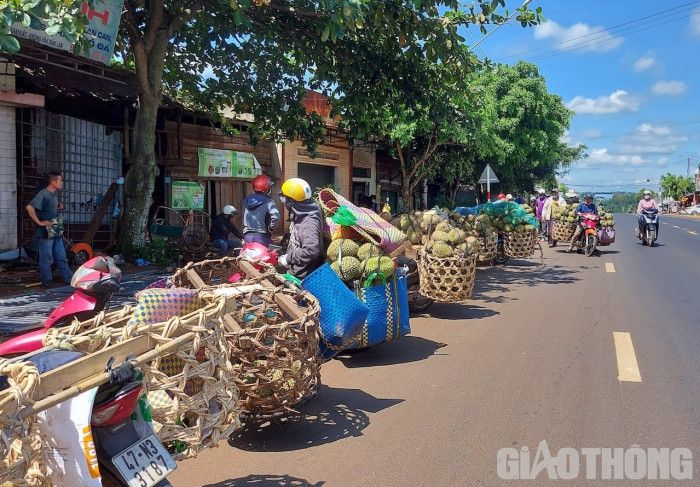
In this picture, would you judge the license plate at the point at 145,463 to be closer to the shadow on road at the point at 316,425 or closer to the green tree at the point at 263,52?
the shadow on road at the point at 316,425

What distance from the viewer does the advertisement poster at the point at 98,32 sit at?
8.57 meters

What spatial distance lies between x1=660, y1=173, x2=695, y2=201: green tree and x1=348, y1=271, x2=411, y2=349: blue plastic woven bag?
110m

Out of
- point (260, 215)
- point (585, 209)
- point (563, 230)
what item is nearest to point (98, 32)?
point (260, 215)

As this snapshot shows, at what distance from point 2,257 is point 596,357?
942 cm

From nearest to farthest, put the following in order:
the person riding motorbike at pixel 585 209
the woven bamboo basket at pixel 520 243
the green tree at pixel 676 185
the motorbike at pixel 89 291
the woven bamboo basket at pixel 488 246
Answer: the motorbike at pixel 89 291
the woven bamboo basket at pixel 488 246
the woven bamboo basket at pixel 520 243
the person riding motorbike at pixel 585 209
the green tree at pixel 676 185

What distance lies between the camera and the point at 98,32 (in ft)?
29.3

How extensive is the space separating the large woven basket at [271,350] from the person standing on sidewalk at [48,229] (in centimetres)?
541

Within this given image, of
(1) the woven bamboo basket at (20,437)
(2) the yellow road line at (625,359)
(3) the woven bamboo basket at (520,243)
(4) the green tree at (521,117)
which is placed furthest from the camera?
(4) the green tree at (521,117)

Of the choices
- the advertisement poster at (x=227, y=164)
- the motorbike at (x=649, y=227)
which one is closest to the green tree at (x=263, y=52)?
the advertisement poster at (x=227, y=164)

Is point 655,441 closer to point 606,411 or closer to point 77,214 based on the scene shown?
point 606,411

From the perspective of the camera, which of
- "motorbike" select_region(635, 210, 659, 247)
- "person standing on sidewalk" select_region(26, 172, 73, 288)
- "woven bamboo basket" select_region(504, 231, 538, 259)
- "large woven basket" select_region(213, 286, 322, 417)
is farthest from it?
"motorbike" select_region(635, 210, 659, 247)

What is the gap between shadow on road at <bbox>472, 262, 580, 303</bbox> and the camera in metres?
10.1

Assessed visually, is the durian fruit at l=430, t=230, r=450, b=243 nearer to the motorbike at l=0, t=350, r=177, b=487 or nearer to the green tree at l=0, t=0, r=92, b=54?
the green tree at l=0, t=0, r=92, b=54

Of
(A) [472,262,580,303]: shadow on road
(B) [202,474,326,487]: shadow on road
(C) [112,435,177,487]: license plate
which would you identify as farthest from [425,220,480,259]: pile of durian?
(C) [112,435,177,487]: license plate
